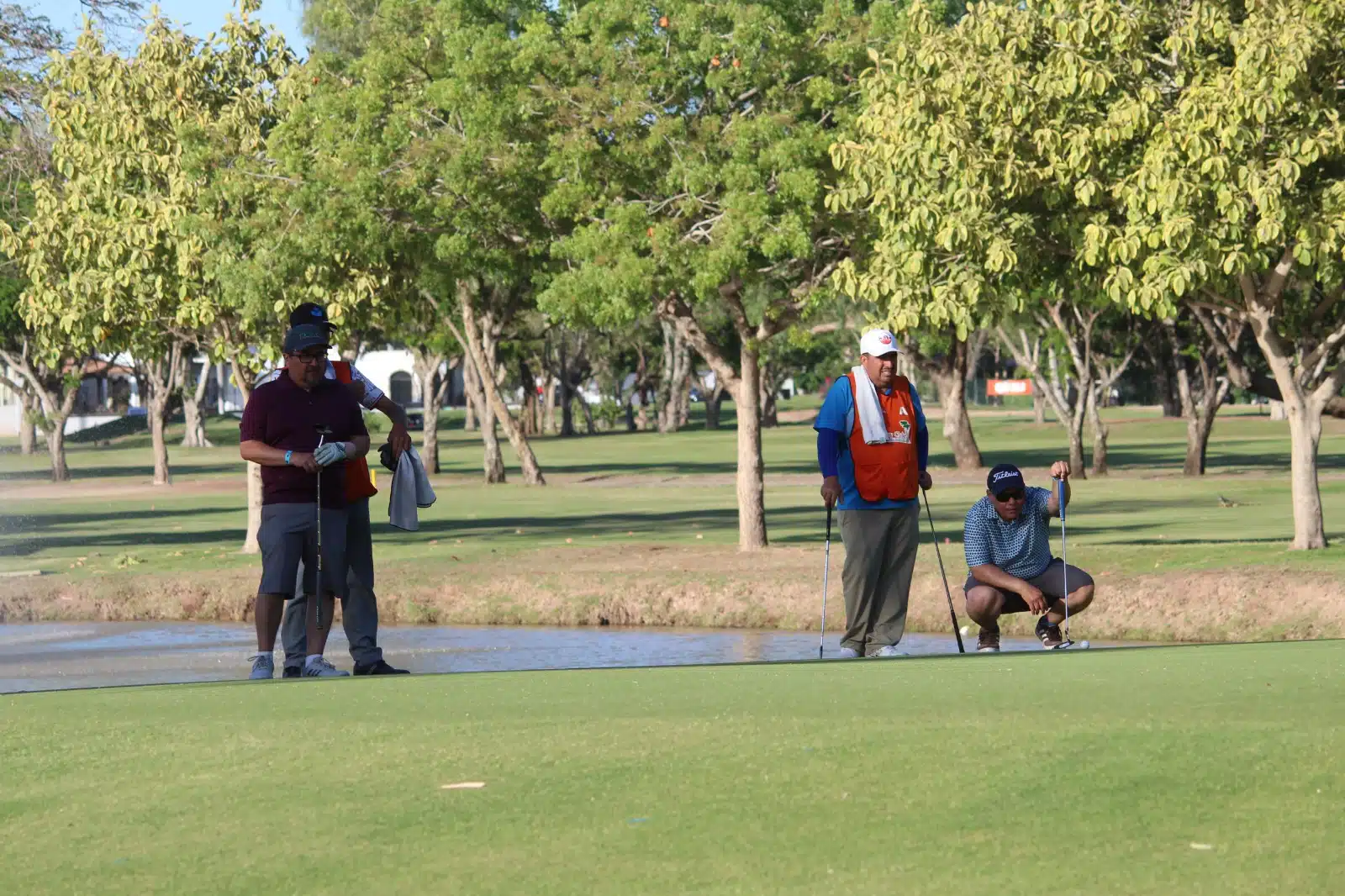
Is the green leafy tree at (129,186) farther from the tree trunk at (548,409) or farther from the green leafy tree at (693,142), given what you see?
the tree trunk at (548,409)

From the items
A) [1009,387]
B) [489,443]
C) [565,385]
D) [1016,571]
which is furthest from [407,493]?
[1009,387]

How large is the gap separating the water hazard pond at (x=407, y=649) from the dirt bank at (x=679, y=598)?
370 millimetres

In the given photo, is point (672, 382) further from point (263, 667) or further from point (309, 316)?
point (309, 316)

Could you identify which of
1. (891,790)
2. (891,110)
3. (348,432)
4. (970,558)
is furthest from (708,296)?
(891,790)

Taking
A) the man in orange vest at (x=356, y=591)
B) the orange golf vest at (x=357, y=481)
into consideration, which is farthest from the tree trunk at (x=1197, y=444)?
the orange golf vest at (x=357, y=481)

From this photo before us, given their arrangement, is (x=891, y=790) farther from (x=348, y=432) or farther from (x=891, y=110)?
(x=891, y=110)

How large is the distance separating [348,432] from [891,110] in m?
9.75

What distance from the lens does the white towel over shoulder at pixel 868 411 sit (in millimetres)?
11820

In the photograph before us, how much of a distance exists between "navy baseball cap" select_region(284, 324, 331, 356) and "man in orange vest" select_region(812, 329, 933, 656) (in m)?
2.79

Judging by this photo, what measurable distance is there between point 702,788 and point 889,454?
5.73 m

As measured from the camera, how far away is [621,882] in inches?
207

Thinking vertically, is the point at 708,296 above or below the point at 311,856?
above

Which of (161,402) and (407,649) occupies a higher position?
(161,402)

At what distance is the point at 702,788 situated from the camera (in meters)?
6.38
